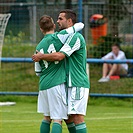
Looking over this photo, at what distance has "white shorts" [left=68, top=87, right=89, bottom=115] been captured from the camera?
338 inches

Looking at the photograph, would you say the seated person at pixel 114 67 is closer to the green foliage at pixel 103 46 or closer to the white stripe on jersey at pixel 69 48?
the green foliage at pixel 103 46

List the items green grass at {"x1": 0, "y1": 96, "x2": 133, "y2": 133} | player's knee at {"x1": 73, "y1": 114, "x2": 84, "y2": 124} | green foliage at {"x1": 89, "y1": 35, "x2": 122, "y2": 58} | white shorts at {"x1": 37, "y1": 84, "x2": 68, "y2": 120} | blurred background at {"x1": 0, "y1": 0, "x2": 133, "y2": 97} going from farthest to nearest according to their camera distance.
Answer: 1. green foliage at {"x1": 89, "y1": 35, "x2": 122, "y2": 58}
2. blurred background at {"x1": 0, "y1": 0, "x2": 133, "y2": 97}
3. green grass at {"x1": 0, "y1": 96, "x2": 133, "y2": 133}
4. player's knee at {"x1": 73, "y1": 114, "x2": 84, "y2": 124}
5. white shorts at {"x1": 37, "y1": 84, "x2": 68, "y2": 120}

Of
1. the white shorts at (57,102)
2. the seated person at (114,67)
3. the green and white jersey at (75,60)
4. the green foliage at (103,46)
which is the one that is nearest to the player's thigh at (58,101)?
the white shorts at (57,102)

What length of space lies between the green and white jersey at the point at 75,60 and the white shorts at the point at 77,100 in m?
0.06

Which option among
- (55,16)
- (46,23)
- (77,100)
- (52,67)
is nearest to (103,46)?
(55,16)

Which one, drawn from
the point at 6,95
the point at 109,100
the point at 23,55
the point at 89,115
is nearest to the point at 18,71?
the point at 23,55

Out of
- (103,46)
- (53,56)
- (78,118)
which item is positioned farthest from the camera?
(103,46)

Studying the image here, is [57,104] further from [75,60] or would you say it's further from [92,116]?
[92,116]

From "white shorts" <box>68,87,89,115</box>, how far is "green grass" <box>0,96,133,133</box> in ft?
7.58

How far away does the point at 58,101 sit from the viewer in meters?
8.65

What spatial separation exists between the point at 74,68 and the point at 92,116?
15.3 ft

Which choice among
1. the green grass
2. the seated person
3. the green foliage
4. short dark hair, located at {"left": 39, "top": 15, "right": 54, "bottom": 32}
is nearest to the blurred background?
the green foliage

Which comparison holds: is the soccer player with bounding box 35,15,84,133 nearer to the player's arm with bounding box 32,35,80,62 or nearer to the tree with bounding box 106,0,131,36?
the player's arm with bounding box 32,35,80,62

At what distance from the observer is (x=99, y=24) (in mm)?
18312
